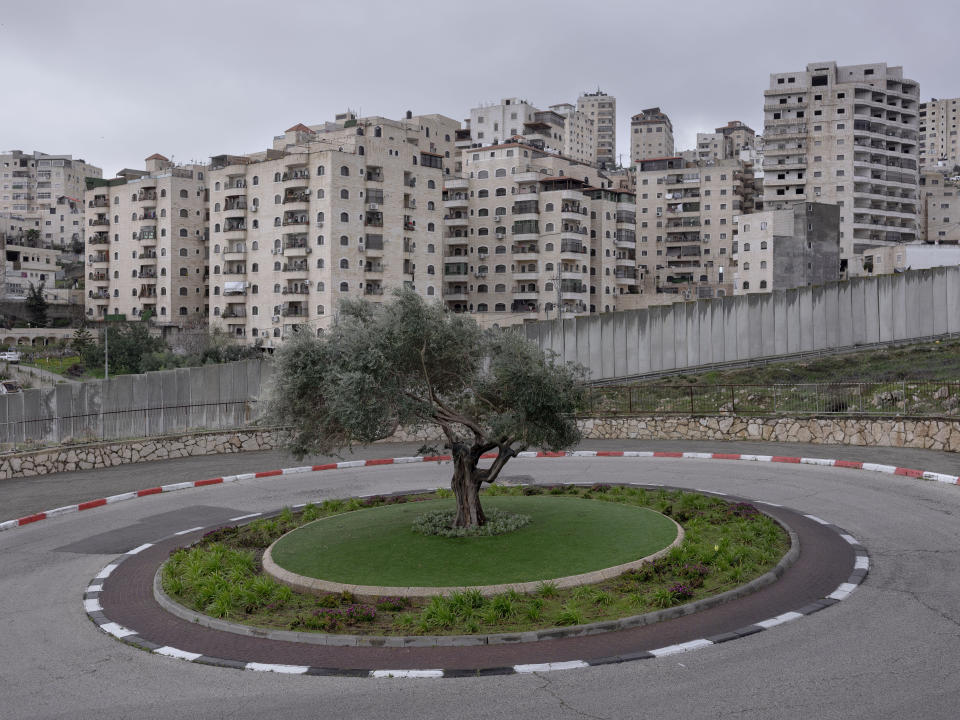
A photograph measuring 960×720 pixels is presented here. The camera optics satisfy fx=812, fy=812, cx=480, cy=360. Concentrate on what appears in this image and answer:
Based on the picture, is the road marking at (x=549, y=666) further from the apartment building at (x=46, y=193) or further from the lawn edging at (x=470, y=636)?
the apartment building at (x=46, y=193)

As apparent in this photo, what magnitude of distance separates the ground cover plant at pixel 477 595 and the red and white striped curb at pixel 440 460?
6.07 meters

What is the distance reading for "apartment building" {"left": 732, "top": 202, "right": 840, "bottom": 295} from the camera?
85544mm

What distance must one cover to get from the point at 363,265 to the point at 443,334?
7270 centimetres

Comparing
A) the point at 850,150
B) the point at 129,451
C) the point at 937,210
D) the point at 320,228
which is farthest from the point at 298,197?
the point at 937,210

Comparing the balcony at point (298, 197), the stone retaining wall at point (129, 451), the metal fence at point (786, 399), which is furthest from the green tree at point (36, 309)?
the metal fence at point (786, 399)

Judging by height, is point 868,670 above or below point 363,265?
below

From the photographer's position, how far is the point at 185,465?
89.6ft

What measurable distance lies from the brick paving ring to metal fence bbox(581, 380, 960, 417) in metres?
12.4

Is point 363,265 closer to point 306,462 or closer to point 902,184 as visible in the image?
point 306,462

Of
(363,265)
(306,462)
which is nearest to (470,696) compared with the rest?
(306,462)

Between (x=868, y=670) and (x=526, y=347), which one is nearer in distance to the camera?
(x=868, y=670)

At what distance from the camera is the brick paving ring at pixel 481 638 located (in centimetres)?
975

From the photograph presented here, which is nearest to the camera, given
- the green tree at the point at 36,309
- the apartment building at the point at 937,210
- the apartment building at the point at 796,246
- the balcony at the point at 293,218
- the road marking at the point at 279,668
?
the road marking at the point at 279,668

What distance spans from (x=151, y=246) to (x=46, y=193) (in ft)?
330
